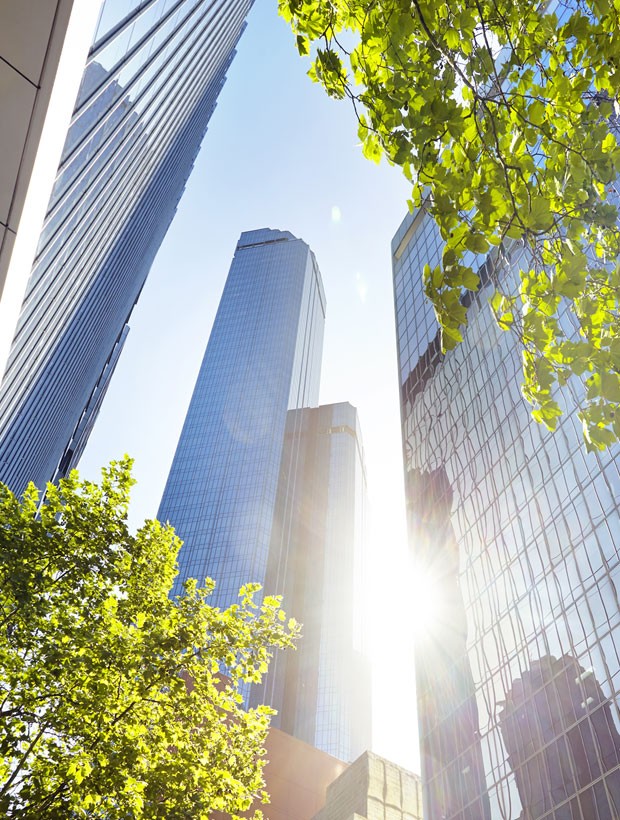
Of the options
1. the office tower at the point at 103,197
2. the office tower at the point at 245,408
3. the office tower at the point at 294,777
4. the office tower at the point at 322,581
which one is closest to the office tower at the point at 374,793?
the office tower at the point at 294,777

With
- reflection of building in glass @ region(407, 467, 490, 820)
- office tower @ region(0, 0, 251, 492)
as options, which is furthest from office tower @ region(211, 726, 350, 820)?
office tower @ region(0, 0, 251, 492)

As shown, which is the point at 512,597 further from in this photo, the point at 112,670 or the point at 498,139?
the point at 498,139

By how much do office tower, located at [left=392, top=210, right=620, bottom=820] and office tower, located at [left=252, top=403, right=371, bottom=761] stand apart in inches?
2746

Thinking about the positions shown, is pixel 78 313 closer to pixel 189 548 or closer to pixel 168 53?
pixel 168 53

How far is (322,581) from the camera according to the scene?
135 meters

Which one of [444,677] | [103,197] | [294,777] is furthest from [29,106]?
[294,777]

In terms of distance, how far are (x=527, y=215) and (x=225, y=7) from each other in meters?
57.2

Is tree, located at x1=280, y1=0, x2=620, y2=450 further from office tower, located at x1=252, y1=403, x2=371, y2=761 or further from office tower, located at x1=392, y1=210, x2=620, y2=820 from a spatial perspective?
office tower, located at x1=252, y1=403, x2=371, y2=761

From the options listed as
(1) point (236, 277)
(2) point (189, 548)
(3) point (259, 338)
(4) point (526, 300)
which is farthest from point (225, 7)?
(1) point (236, 277)

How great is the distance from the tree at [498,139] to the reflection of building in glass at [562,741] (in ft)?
98.7

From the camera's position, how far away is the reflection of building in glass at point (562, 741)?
2855cm

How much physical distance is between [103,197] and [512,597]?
106ft

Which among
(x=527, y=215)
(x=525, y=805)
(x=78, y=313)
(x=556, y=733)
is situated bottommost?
(x=527, y=215)

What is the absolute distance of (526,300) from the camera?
4.75 meters
